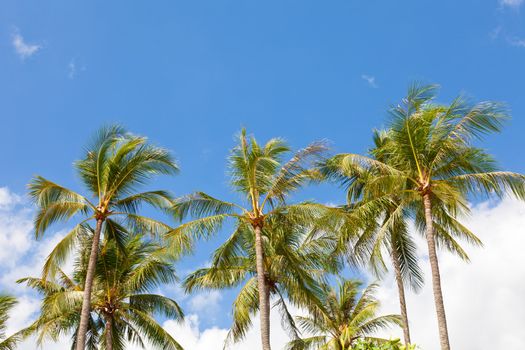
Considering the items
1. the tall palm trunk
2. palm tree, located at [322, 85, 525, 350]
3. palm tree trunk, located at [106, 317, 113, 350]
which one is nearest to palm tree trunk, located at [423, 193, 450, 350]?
palm tree, located at [322, 85, 525, 350]

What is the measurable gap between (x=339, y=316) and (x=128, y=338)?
10.1 metres

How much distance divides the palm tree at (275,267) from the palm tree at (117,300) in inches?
60.5

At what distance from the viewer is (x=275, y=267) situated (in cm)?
2047

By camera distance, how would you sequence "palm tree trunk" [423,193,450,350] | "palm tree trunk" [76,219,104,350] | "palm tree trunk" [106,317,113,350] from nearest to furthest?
1. "palm tree trunk" [423,193,450,350]
2. "palm tree trunk" [76,219,104,350]
3. "palm tree trunk" [106,317,113,350]

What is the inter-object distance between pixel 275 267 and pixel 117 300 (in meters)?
6.93

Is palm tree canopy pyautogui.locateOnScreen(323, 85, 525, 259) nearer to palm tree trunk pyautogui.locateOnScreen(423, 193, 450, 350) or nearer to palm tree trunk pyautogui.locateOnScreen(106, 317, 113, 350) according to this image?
palm tree trunk pyautogui.locateOnScreen(423, 193, 450, 350)

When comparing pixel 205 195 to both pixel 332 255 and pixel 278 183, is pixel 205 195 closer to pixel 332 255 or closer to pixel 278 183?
pixel 278 183

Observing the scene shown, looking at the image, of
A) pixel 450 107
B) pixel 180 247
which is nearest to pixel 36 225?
pixel 180 247

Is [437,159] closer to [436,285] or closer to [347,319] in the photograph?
[436,285]

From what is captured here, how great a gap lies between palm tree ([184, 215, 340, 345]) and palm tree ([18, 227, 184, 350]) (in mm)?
1538

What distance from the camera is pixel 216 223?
1805 cm

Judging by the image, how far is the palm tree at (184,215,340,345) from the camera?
63.2ft

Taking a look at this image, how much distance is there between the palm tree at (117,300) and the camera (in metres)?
22.7

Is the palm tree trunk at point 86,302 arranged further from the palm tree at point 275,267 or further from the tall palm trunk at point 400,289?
the tall palm trunk at point 400,289
